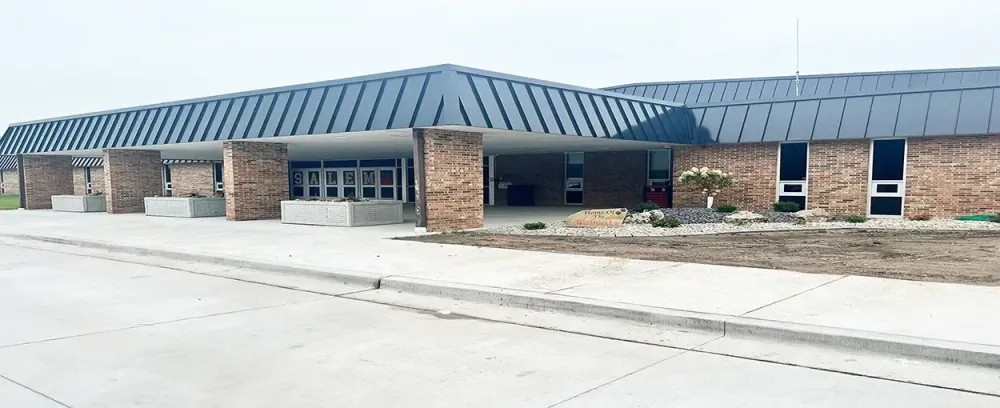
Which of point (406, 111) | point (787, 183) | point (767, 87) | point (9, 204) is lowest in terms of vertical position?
point (9, 204)

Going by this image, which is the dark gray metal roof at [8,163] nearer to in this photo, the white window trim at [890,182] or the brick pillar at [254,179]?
the brick pillar at [254,179]

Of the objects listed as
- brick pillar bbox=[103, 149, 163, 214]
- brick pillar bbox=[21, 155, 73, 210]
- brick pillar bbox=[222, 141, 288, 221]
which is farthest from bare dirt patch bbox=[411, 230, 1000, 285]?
brick pillar bbox=[21, 155, 73, 210]

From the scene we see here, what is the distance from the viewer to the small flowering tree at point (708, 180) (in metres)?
19.4

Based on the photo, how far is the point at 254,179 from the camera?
1962cm

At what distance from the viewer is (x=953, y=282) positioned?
7.65 m

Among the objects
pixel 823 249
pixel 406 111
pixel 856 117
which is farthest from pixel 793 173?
pixel 406 111

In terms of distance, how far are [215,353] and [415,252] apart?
19.2 ft

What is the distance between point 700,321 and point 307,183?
3187 cm

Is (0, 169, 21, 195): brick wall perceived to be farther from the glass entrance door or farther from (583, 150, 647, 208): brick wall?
(583, 150, 647, 208): brick wall

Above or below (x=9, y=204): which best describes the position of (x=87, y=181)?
above

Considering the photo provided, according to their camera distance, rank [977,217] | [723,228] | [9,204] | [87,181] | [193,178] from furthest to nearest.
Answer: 1. [87,181]
2. [193,178]
3. [9,204]
4. [977,217]
5. [723,228]

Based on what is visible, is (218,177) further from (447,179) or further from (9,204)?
(447,179)

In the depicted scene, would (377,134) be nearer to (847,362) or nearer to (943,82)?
(847,362)

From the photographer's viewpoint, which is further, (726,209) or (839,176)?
(839,176)
